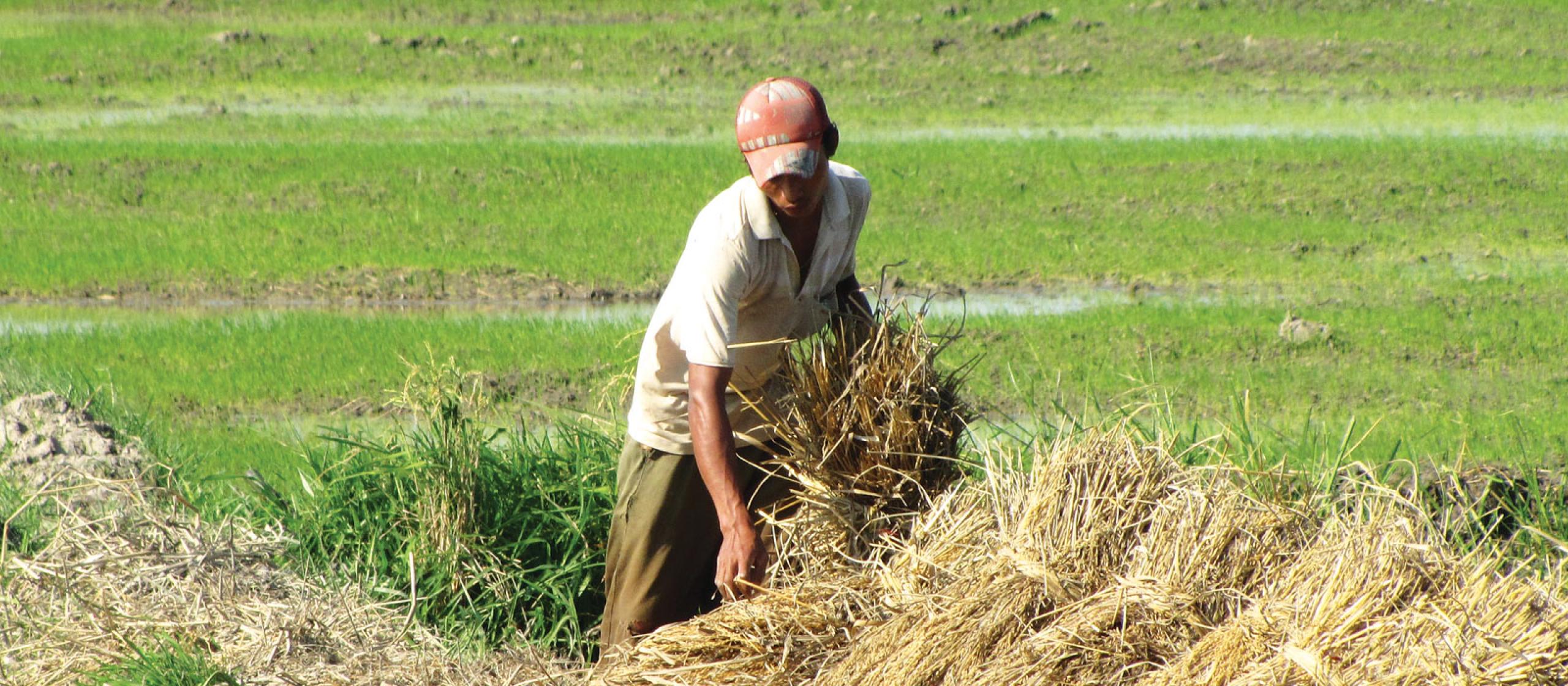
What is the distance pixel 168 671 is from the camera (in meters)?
3.61

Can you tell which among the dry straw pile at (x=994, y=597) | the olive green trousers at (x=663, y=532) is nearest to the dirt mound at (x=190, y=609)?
the dry straw pile at (x=994, y=597)

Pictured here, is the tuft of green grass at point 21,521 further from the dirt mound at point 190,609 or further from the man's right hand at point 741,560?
the man's right hand at point 741,560

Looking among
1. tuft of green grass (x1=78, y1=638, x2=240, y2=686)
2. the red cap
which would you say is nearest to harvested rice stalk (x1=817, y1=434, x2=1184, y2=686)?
the red cap

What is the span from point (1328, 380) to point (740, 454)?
13.0 feet

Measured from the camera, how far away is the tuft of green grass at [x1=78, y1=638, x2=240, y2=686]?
3.58 meters

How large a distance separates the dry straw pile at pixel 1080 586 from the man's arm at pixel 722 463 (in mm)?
129

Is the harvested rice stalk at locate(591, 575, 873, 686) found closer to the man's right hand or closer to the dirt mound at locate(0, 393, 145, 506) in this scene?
the man's right hand

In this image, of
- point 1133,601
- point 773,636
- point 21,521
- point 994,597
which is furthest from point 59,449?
point 1133,601

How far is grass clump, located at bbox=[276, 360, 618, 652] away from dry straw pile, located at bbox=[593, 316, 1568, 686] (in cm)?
101

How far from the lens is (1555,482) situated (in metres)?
4.49

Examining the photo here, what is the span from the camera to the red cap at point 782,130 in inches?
122

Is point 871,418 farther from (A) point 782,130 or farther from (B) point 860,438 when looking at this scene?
(A) point 782,130

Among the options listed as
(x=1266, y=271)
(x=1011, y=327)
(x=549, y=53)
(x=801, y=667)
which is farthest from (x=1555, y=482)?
(x=549, y=53)

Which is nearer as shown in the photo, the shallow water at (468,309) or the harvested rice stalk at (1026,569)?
the harvested rice stalk at (1026,569)
